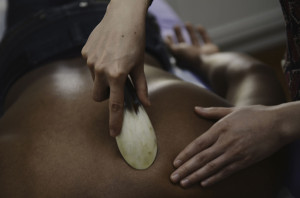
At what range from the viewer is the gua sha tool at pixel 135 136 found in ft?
2.21

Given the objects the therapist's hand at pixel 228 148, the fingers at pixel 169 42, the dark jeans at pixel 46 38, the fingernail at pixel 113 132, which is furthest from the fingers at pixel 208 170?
the fingers at pixel 169 42

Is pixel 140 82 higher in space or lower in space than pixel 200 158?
higher

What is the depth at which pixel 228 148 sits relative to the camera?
2.29 feet

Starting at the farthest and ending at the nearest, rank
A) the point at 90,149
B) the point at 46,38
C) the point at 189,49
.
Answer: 1. the point at 189,49
2. the point at 46,38
3. the point at 90,149

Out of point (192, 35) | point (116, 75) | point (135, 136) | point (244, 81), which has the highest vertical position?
point (116, 75)

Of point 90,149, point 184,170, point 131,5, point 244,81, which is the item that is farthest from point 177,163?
point 244,81

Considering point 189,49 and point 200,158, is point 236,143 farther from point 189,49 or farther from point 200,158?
point 189,49

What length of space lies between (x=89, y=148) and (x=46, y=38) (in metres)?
0.41

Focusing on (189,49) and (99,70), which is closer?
(99,70)

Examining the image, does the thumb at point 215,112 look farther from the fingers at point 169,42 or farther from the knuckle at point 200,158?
the fingers at point 169,42

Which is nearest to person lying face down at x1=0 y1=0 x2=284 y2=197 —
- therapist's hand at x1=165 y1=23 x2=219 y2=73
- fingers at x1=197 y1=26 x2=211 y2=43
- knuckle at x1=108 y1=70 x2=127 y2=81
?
knuckle at x1=108 y1=70 x2=127 y2=81

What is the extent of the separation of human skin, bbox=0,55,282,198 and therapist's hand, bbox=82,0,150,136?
7 cm

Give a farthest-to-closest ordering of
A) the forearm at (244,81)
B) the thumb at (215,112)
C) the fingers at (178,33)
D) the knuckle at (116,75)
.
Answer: the fingers at (178,33) < the forearm at (244,81) < the thumb at (215,112) < the knuckle at (116,75)

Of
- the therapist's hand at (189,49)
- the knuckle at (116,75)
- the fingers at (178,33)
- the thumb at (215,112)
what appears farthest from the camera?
the fingers at (178,33)
